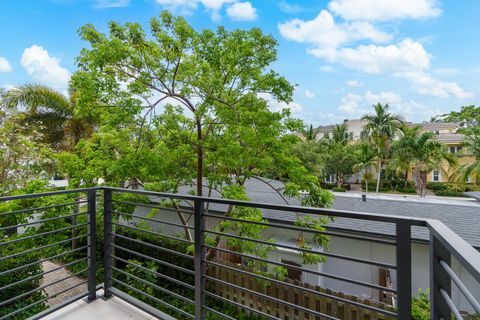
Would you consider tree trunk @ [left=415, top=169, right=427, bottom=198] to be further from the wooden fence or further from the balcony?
the wooden fence

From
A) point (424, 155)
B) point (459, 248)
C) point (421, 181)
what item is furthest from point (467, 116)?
point (459, 248)

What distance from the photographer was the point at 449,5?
750 cm

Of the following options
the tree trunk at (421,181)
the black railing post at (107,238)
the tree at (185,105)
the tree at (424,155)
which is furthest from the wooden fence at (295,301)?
the tree at (424,155)

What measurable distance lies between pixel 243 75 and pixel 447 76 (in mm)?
22480

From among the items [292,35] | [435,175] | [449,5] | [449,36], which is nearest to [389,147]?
[435,175]

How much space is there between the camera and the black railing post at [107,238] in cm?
242

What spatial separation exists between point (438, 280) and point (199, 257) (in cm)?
139

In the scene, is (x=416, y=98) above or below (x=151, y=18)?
above

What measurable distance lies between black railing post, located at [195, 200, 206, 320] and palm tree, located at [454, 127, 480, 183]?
2061 cm

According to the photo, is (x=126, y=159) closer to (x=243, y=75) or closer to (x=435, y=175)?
(x=243, y=75)

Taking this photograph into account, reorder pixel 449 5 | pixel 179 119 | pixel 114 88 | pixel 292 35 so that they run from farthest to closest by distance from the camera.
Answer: pixel 292 35, pixel 449 5, pixel 179 119, pixel 114 88

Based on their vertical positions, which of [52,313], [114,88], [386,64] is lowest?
[52,313]

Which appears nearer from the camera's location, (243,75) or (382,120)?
(243,75)

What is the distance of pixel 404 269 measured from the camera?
1.18 metres
